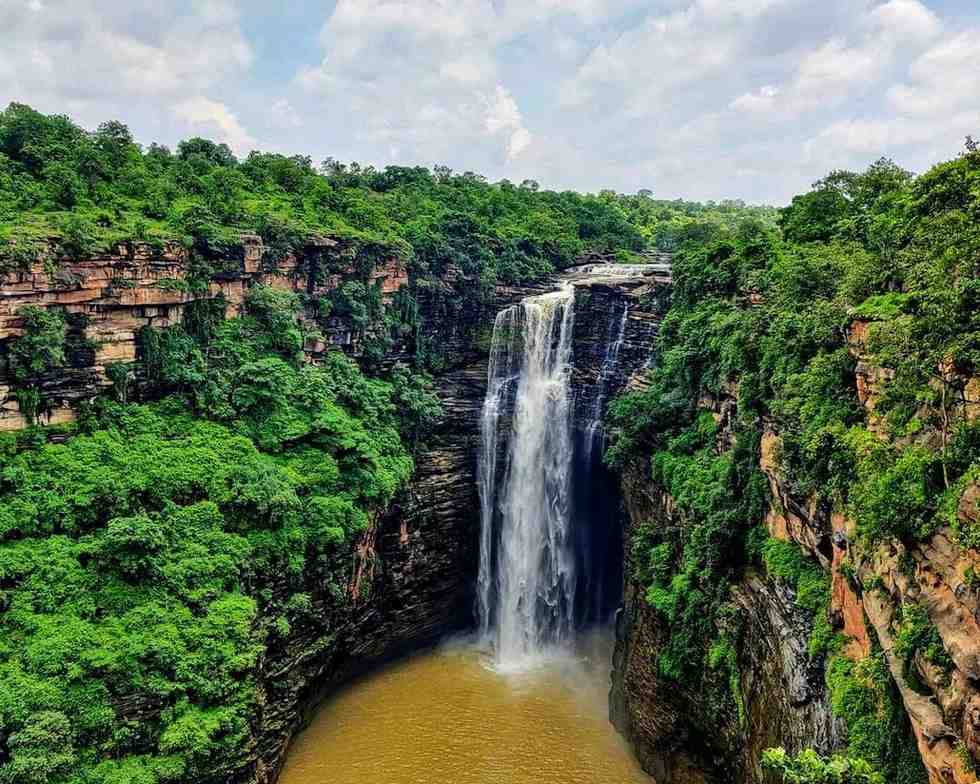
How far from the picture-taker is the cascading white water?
79.2 ft

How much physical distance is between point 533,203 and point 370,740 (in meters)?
24.5

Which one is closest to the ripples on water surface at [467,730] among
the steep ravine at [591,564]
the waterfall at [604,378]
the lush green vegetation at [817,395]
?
the steep ravine at [591,564]

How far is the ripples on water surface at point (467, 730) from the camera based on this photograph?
1727 cm

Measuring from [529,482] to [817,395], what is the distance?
14058 millimetres

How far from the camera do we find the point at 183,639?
49.2ft

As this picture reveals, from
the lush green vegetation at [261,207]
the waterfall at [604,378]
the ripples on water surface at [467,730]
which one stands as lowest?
the ripples on water surface at [467,730]

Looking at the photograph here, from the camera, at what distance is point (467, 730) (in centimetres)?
1873

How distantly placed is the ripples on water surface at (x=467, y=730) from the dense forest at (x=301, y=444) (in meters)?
3.56

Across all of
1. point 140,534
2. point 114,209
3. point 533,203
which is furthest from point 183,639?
point 533,203

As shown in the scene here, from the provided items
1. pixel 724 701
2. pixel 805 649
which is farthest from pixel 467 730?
pixel 805 649

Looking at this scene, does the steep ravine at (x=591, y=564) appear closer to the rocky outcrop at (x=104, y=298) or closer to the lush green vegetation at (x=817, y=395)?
the rocky outcrop at (x=104, y=298)

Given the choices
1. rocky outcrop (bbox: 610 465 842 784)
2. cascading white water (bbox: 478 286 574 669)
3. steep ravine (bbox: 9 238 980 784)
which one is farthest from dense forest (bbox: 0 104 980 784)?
cascading white water (bbox: 478 286 574 669)

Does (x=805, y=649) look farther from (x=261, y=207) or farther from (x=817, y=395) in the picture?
(x=261, y=207)

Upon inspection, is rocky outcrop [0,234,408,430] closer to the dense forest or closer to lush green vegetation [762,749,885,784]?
the dense forest
